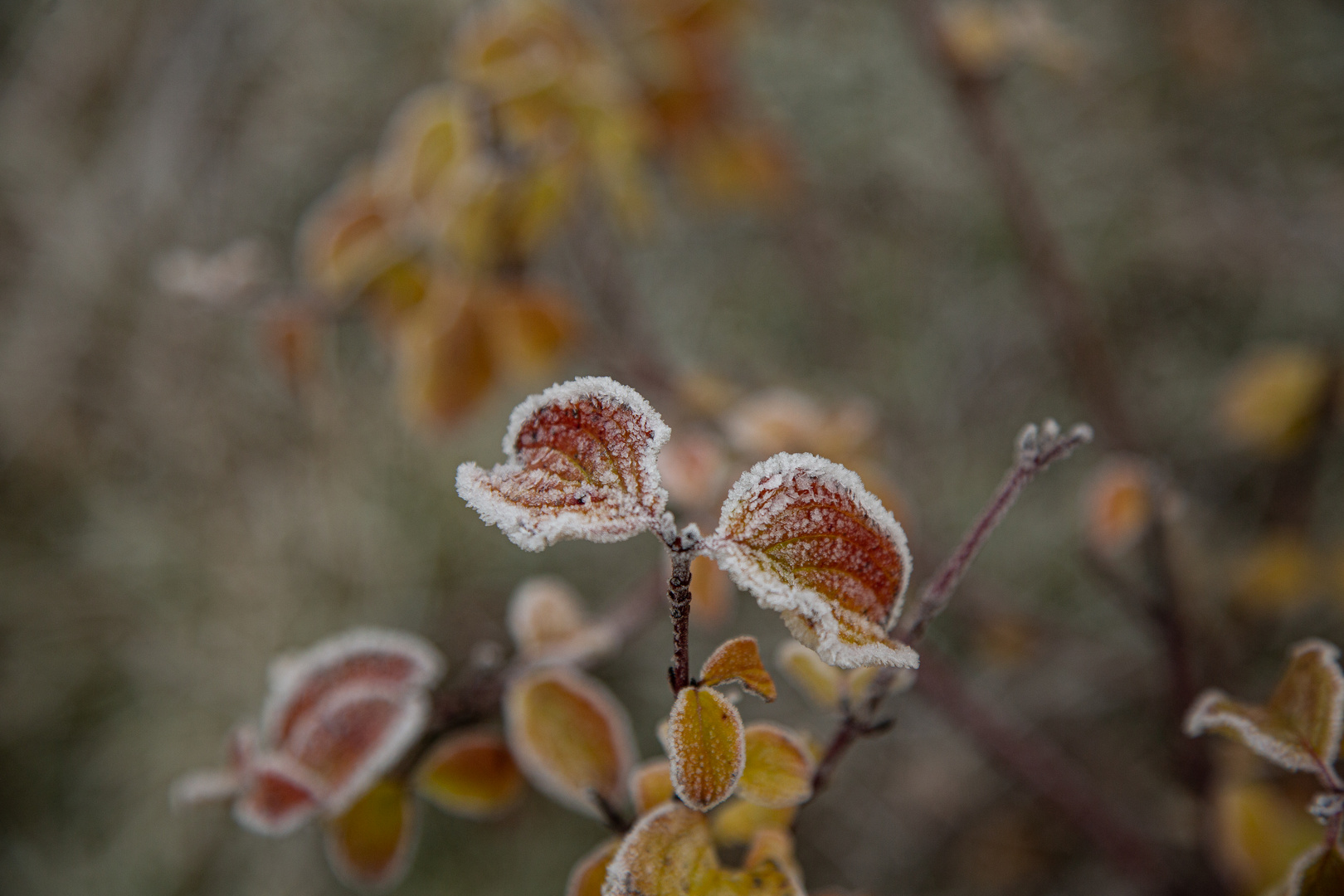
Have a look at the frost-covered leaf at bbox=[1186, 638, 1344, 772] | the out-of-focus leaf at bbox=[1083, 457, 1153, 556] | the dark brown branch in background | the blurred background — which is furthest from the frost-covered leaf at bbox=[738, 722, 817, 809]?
the dark brown branch in background

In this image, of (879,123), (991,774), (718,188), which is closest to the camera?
(718,188)

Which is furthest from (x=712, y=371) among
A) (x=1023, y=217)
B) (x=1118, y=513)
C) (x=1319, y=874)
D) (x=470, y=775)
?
(x=1319, y=874)

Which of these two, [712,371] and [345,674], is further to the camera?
[712,371]

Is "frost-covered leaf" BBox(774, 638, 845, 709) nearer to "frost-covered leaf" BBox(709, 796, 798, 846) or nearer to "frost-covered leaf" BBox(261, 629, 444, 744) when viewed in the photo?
"frost-covered leaf" BBox(709, 796, 798, 846)

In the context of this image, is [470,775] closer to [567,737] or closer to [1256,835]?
[567,737]

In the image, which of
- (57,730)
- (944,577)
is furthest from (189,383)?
(944,577)

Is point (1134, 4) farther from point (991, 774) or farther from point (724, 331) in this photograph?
point (991, 774)

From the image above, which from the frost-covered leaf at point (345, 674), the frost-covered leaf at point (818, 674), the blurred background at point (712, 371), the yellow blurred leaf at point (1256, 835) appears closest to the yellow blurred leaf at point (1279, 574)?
the blurred background at point (712, 371)
